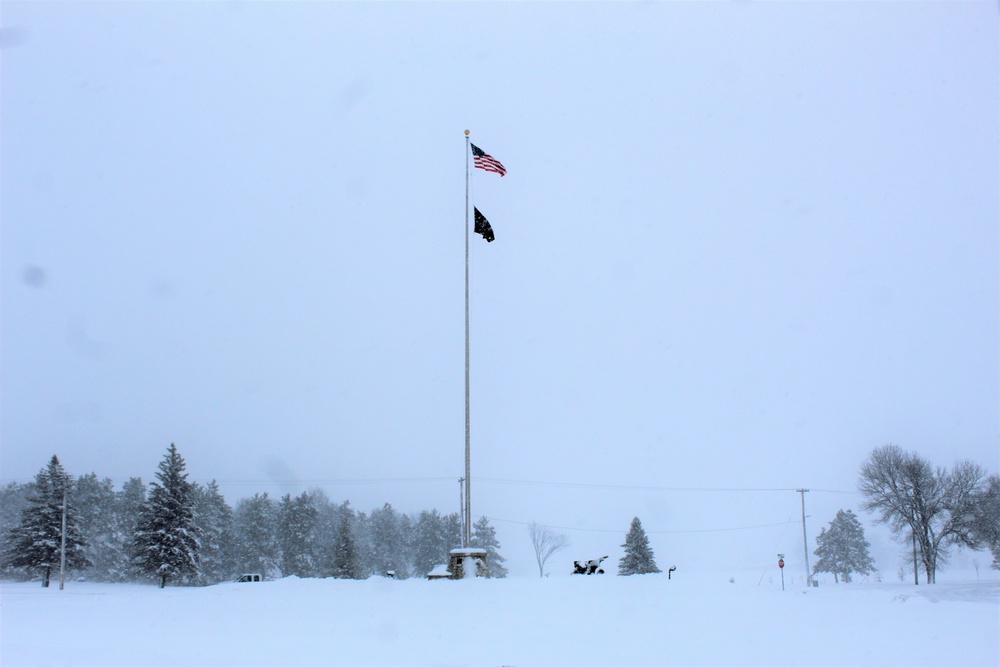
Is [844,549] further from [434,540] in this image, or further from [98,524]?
[98,524]

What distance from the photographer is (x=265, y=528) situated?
65.7m

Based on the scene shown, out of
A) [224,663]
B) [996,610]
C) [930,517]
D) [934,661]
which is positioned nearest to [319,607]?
[224,663]

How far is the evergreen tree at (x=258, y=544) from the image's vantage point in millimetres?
63875

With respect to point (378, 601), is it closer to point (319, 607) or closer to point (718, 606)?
point (319, 607)

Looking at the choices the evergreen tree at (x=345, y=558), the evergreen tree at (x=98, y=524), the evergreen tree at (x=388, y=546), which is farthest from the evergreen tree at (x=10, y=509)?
the evergreen tree at (x=388, y=546)

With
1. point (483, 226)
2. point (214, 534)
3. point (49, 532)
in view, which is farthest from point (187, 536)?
point (483, 226)

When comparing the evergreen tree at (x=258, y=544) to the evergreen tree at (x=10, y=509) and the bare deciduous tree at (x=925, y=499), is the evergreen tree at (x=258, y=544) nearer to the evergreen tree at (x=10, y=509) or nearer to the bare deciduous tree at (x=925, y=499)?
the evergreen tree at (x=10, y=509)

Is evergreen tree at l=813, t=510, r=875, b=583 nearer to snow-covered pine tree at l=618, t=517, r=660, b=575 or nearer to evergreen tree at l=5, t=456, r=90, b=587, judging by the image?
snow-covered pine tree at l=618, t=517, r=660, b=575

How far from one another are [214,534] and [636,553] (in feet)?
122

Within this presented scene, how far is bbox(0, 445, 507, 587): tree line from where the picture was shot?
4672 cm

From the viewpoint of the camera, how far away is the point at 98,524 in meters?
66.6

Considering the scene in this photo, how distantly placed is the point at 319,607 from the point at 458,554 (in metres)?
5.88

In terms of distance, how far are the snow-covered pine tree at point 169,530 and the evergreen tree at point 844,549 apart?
5852cm

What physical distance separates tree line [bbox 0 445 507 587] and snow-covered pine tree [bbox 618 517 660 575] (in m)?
12.0
